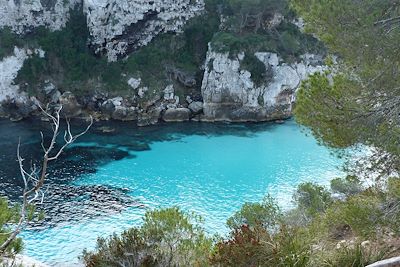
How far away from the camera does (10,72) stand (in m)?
40.4

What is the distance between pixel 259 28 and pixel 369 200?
1303 inches

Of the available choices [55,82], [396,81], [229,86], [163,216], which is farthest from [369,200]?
[55,82]

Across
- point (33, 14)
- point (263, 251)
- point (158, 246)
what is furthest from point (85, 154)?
point (263, 251)

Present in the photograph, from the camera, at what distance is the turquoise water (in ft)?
63.2

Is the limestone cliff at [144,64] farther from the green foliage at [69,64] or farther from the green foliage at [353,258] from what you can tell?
the green foliage at [353,258]

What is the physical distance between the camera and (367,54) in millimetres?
7355

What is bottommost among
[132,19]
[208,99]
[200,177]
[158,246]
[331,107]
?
[200,177]

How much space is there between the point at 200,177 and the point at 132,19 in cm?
2090

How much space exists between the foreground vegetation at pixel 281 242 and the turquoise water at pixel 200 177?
9.22m

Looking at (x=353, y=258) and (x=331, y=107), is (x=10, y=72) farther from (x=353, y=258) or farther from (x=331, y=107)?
(x=353, y=258)

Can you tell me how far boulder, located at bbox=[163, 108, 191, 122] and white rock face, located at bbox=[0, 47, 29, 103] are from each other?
13.1 m

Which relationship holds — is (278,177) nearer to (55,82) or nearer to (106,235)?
(106,235)

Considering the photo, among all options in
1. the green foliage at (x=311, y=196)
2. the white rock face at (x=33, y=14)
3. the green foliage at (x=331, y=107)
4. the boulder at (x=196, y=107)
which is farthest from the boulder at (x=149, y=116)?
the green foliage at (x=331, y=107)

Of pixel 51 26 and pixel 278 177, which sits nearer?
pixel 278 177
